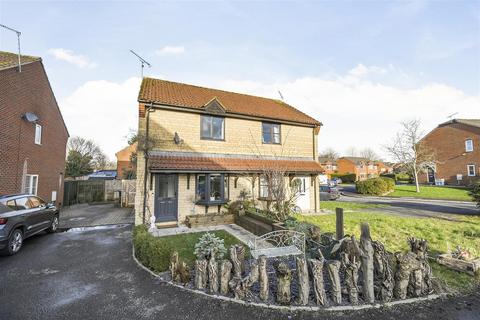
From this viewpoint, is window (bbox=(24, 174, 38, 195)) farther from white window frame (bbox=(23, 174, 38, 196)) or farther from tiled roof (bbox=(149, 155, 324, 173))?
tiled roof (bbox=(149, 155, 324, 173))

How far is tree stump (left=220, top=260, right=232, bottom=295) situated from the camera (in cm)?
485

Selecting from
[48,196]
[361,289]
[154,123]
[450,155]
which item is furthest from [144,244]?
[450,155]

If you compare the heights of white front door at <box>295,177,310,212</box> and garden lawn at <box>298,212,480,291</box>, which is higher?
white front door at <box>295,177,310,212</box>

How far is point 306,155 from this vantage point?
16281 mm

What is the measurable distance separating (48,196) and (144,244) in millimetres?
14152

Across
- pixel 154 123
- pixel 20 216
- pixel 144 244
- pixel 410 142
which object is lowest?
pixel 144 244

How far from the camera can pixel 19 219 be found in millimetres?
7746

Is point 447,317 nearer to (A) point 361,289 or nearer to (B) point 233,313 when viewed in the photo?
(A) point 361,289

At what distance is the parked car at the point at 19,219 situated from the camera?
712 cm

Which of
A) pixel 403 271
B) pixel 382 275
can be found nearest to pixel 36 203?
pixel 382 275

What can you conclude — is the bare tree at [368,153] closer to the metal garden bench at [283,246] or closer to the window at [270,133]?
the window at [270,133]

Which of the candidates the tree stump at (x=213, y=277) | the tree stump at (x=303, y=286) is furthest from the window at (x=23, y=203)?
the tree stump at (x=303, y=286)

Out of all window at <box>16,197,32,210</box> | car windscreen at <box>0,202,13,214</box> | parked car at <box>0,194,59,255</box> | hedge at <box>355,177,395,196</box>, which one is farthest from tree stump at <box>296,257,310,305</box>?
hedge at <box>355,177,395,196</box>

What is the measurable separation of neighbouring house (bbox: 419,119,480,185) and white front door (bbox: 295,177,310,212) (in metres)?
30.7
